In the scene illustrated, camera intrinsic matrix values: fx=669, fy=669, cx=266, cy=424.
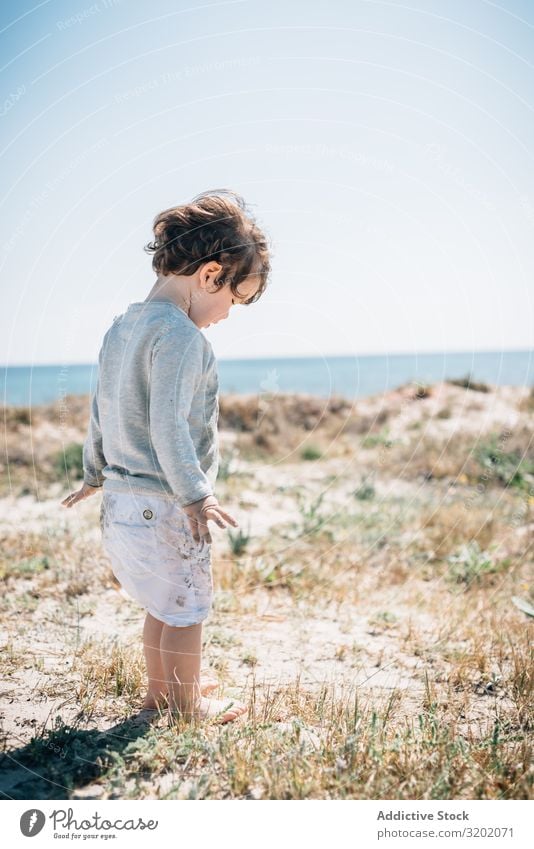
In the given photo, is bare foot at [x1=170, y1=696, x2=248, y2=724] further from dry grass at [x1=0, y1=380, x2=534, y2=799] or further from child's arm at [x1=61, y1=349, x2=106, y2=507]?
child's arm at [x1=61, y1=349, x2=106, y2=507]

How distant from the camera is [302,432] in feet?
28.1

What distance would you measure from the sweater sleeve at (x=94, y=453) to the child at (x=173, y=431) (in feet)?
0.24

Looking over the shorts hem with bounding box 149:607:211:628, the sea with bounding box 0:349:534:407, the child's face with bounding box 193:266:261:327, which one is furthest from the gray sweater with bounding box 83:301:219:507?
the sea with bounding box 0:349:534:407

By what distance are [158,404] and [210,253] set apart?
1.73 feet

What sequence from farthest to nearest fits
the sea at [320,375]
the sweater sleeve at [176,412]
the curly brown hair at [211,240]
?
the sea at [320,375]
the curly brown hair at [211,240]
the sweater sleeve at [176,412]

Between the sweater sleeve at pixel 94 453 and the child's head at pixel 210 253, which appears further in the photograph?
the sweater sleeve at pixel 94 453

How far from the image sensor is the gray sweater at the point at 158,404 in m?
1.88

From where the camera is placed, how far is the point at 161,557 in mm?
1961

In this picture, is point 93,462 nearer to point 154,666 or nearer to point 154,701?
point 154,666

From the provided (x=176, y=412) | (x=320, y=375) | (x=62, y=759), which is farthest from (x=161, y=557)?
(x=320, y=375)
